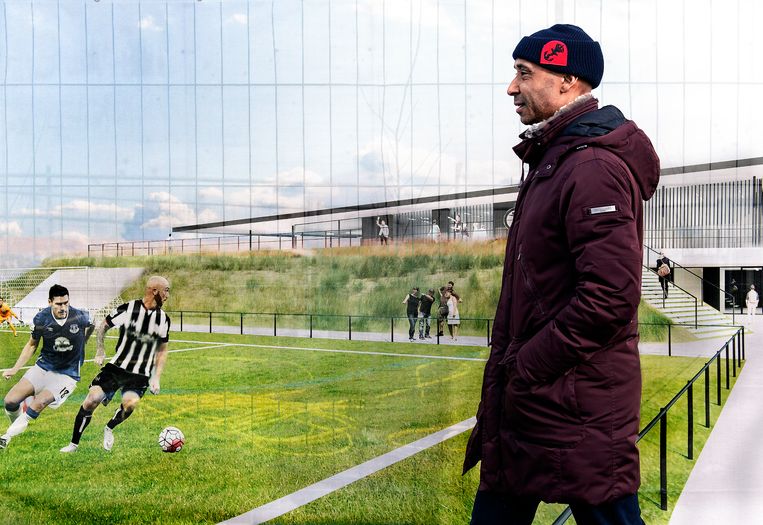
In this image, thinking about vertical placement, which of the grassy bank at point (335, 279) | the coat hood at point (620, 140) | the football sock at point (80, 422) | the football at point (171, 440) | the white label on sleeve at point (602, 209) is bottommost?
the football at point (171, 440)

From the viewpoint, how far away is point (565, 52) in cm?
157

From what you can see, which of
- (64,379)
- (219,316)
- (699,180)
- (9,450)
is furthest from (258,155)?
(699,180)

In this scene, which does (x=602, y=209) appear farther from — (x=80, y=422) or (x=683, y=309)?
(x=80, y=422)

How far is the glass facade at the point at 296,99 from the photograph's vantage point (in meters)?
2.94

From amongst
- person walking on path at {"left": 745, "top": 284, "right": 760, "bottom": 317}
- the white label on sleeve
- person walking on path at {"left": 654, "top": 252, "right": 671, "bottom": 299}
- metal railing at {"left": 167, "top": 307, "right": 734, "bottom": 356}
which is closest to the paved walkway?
person walking on path at {"left": 745, "top": 284, "right": 760, "bottom": 317}

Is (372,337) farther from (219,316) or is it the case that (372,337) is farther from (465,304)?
(219,316)

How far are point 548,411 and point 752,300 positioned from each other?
193 centimetres

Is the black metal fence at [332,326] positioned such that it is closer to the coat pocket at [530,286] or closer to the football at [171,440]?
the football at [171,440]

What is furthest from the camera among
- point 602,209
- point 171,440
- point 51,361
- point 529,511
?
point 51,361

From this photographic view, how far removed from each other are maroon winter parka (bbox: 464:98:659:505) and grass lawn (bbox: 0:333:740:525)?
56.4 inches

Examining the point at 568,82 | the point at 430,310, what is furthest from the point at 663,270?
the point at 568,82

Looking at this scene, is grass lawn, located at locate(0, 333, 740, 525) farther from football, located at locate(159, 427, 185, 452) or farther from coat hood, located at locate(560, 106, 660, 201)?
coat hood, located at locate(560, 106, 660, 201)

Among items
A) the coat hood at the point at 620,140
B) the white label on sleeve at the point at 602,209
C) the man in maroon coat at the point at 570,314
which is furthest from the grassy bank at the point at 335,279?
the white label on sleeve at the point at 602,209

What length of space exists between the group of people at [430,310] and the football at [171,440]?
1.06 metres
